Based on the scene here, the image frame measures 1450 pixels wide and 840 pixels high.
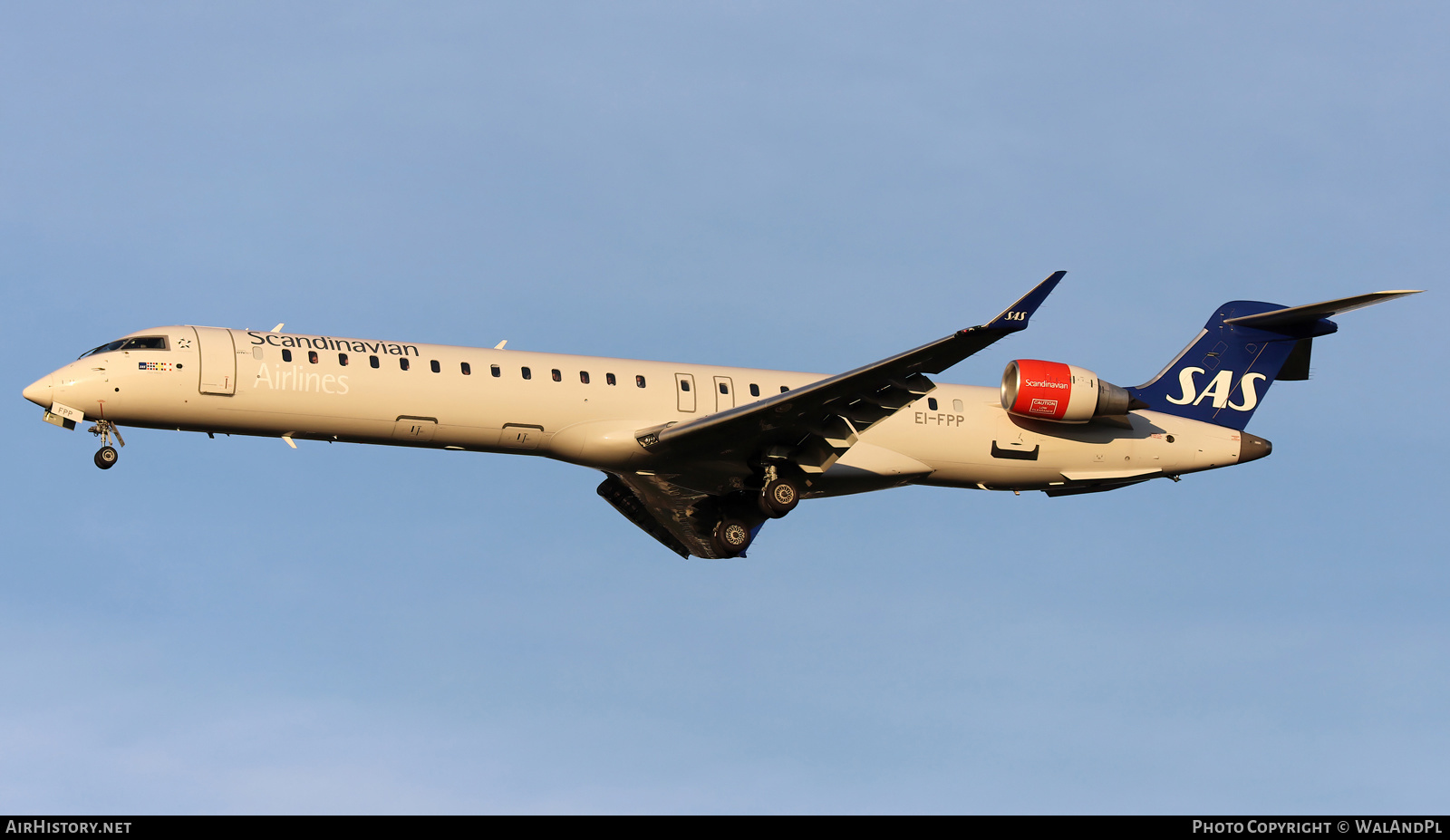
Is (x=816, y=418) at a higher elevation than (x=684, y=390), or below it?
below

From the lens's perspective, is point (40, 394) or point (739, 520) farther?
point (739, 520)

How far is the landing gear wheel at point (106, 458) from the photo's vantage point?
27000 mm

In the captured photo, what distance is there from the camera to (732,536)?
104 feet

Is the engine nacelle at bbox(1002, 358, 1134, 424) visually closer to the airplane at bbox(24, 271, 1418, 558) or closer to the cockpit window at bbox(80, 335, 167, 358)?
the airplane at bbox(24, 271, 1418, 558)

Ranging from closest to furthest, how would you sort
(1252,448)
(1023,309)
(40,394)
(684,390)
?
1. (1023,309)
2. (40,394)
3. (684,390)
4. (1252,448)

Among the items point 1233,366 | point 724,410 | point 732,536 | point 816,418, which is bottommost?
point 732,536

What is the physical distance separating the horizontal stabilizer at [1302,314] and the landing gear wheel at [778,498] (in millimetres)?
11461

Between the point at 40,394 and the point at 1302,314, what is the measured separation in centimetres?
2527

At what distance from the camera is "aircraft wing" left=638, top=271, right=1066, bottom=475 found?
86.1 feet

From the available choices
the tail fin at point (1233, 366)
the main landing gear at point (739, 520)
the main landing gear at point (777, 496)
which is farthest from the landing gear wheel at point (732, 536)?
the tail fin at point (1233, 366)

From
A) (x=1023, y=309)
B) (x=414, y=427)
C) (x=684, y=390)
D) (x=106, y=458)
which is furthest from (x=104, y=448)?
(x=1023, y=309)

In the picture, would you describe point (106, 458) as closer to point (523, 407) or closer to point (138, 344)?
point (138, 344)
